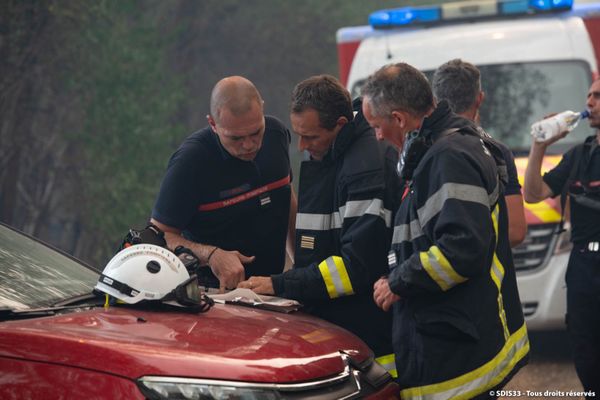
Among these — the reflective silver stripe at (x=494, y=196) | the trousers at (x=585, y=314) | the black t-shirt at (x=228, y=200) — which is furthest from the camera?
the trousers at (x=585, y=314)

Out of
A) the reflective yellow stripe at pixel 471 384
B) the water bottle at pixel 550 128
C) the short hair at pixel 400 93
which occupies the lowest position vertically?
the reflective yellow stripe at pixel 471 384

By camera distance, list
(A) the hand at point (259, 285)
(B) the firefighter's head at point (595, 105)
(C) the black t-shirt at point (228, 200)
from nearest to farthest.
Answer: (A) the hand at point (259, 285) → (C) the black t-shirt at point (228, 200) → (B) the firefighter's head at point (595, 105)

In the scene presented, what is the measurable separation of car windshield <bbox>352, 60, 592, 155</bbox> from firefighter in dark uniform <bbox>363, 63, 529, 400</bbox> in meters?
5.26

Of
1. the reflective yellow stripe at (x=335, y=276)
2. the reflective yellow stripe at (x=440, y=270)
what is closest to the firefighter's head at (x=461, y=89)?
the reflective yellow stripe at (x=335, y=276)

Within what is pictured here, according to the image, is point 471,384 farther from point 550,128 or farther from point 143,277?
point 550,128

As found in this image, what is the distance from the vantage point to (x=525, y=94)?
31.8 feet

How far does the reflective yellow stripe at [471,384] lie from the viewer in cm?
410

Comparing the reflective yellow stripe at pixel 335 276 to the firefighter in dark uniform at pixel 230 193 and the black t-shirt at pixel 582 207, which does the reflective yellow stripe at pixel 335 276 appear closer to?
the firefighter in dark uniform at pixel 230 193

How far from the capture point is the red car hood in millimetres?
3424

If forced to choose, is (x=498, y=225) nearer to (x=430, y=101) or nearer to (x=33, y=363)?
(x=430, y=101)

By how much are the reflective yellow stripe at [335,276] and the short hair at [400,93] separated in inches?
25.2

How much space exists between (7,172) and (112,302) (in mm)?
10927

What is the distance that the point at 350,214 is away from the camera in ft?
15.1

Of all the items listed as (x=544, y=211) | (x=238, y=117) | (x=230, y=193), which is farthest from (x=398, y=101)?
(x=544, y=211)
